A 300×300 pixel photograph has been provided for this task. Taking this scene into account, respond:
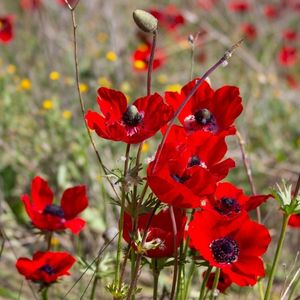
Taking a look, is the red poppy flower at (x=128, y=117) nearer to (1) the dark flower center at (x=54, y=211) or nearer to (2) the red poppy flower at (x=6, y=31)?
(1) the dark flower center at (x=54, y=211)

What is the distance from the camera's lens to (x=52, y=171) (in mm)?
2707

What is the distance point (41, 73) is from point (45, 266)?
2.48 meters

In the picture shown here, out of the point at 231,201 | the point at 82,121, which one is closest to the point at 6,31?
the point at 82,121

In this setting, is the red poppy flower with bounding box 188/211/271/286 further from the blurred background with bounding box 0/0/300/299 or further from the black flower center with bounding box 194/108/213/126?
the blurred background with bounding box 0/0/300/299

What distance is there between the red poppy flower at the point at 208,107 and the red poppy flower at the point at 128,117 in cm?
6

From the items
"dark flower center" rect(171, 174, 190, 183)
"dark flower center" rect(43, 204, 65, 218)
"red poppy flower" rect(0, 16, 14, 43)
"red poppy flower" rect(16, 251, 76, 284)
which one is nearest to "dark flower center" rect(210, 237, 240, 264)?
"dark flower center" rect(171, 174, 190, 183)

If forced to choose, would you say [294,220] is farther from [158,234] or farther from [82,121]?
[82,121]

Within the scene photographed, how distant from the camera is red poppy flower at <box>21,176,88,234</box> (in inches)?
58.6

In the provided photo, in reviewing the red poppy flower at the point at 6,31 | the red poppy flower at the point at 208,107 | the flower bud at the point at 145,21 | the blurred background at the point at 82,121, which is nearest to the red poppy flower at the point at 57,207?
the blurred background at the point at 82,121

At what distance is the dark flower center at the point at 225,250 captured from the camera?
1212 mm

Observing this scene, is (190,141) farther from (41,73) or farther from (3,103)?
(41,73)

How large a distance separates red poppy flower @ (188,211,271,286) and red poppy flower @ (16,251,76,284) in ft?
1.16

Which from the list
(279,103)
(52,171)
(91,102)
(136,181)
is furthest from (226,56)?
(279,103)

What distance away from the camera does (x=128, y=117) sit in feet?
3.98
